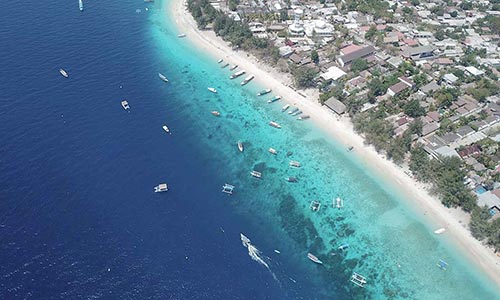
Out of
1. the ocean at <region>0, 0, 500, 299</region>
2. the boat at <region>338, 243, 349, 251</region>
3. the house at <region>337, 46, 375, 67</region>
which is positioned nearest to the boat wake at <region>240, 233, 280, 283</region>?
the ocean at <region>0, 0, 500, 299</region>

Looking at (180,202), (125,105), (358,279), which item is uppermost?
(125,105)

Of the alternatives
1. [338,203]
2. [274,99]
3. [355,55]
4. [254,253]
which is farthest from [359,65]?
[254,253]

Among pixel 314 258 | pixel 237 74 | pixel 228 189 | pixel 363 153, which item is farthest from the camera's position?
pixel 237 74

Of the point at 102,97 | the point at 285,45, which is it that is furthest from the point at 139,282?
the point at 285,45

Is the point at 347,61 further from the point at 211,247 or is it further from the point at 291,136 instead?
the point at 211,247

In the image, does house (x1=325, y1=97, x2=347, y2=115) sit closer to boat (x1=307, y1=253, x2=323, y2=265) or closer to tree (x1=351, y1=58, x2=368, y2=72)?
tree (x1=351, y1=58, x2=368, y2=72)

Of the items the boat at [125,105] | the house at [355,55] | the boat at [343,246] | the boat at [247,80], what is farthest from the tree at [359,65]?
the boat at [125,105]

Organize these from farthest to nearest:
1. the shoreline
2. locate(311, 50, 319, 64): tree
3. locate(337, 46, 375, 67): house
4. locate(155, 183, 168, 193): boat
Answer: locate(311, 50, 319, 64): tree
locate(337, 46, 375, 67): house
locate(155, 183, 168, 193): boat
the shoreline

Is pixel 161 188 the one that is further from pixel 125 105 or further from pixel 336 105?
pixel 336 105
